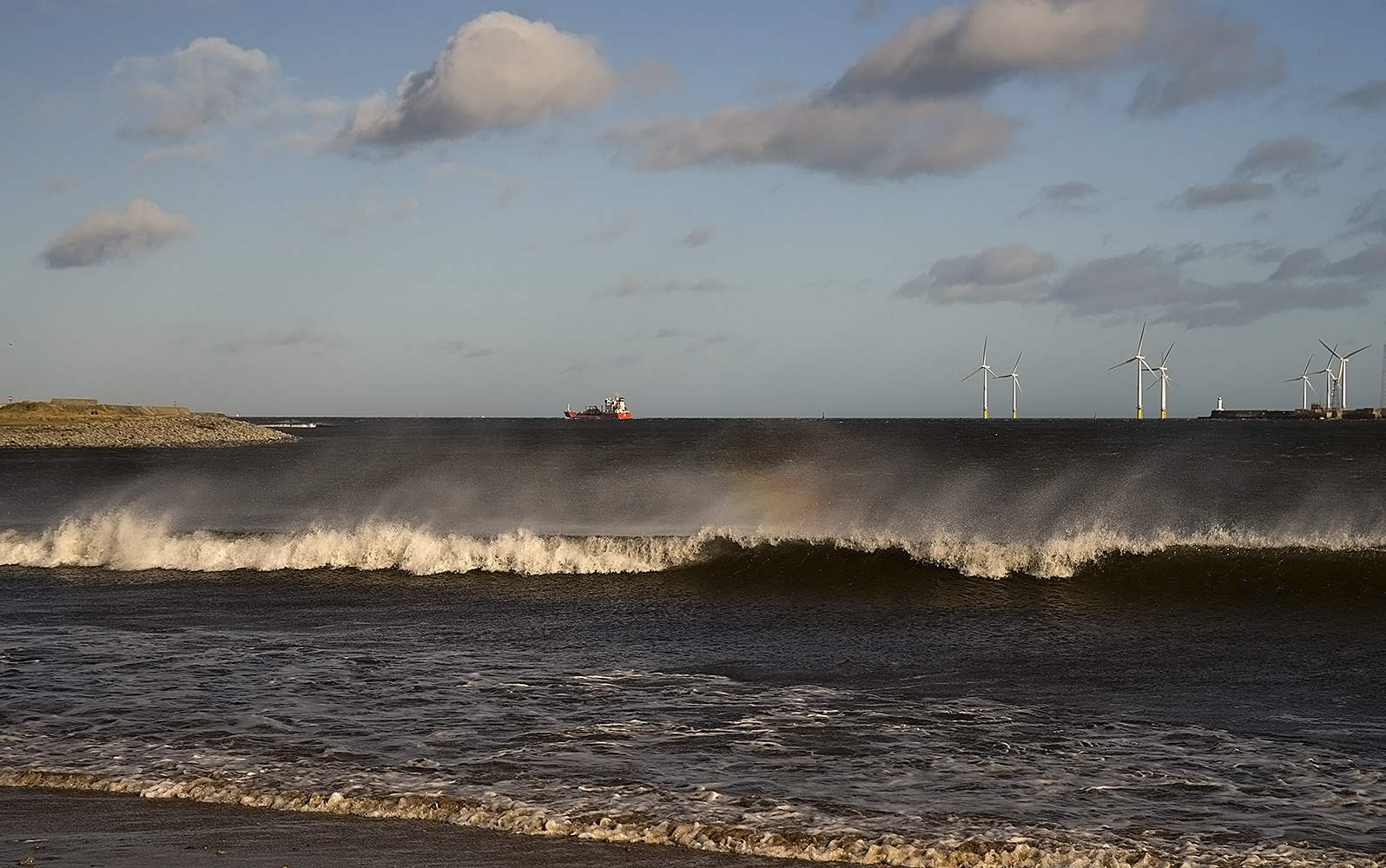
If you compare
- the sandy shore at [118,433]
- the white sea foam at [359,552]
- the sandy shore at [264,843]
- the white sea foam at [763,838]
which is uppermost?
the sandy shore at [118,433]

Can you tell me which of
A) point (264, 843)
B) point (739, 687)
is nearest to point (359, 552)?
point (739, 687)

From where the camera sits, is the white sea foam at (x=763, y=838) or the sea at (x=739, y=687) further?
the sea at (x=739, y=687)

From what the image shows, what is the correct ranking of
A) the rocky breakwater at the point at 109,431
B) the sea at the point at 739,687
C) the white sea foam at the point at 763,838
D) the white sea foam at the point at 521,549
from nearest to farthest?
the white sea foam at the point at 763,838 → the sea at the point at 739,687 → the white sea foam at the point at 521,549 → the rocky breakwater at the point at 109,431

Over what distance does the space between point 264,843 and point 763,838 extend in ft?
11.0

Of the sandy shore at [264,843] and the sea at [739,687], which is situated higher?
the sea at [739,687]

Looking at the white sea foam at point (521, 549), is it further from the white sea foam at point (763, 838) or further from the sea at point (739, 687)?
the white sea foam at point (763, 838)

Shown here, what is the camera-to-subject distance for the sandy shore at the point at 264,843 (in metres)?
7.03

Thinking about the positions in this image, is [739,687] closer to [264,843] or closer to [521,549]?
[264,843]

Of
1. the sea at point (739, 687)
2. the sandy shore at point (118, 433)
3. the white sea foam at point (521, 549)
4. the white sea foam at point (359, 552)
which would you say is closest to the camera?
the sea at point (739, 687)

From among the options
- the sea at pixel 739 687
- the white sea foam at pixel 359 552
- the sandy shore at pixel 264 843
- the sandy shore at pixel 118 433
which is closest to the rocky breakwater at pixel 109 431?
the sandy shore at pixel 118 433

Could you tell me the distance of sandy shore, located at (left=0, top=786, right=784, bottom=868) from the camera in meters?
7.03

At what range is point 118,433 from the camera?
117 m

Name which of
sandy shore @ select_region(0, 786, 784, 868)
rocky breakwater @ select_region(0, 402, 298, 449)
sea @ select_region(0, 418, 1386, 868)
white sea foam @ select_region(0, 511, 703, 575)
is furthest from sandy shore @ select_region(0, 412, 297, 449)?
sandy shore @ select_region(0, 786, 784, 868)

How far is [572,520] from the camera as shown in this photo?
36.8 meters
